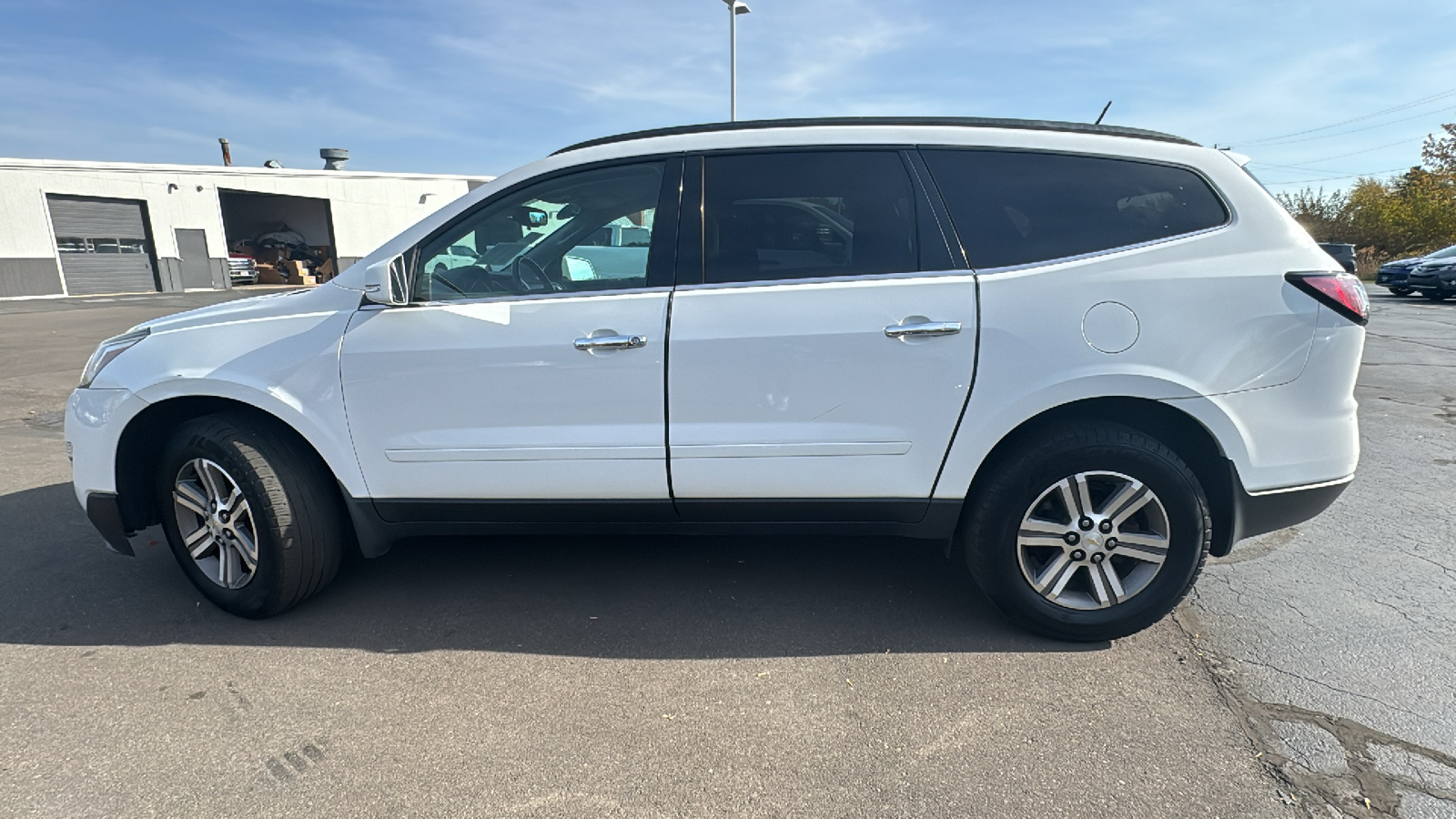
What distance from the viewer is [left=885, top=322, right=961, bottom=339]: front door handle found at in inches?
104

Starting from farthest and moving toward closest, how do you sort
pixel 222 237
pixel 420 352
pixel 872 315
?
pixel 222 237
pixel 420 352
pixel 872 315

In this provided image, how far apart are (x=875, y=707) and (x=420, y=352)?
204cm

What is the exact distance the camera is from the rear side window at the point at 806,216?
9.11 ft

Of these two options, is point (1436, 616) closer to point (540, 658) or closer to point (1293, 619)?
point (1293, 619)

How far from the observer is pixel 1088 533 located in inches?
110

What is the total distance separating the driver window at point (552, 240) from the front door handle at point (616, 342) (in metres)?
0.25

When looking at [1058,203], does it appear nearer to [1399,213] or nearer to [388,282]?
[388,282]

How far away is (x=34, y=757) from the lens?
7.48 feet

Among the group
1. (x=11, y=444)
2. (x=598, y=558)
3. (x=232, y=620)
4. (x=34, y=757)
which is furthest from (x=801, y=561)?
(x=11, y=444)

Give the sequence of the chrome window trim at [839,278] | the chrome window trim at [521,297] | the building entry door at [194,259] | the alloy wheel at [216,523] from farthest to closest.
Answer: the building entry door at [194,259] < the alloy wheel at [216,523] < the chrome window trim at [521,297] < the chrome window trim at [839,278]

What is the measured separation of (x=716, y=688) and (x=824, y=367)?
117cm

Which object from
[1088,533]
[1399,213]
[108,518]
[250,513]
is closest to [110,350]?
[108,518]

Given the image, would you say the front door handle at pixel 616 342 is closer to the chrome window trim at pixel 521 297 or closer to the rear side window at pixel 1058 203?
the chrome window trim at pixel 521 297

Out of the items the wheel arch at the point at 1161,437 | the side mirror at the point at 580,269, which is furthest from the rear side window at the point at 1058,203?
the side mirror at the point at 580,269
